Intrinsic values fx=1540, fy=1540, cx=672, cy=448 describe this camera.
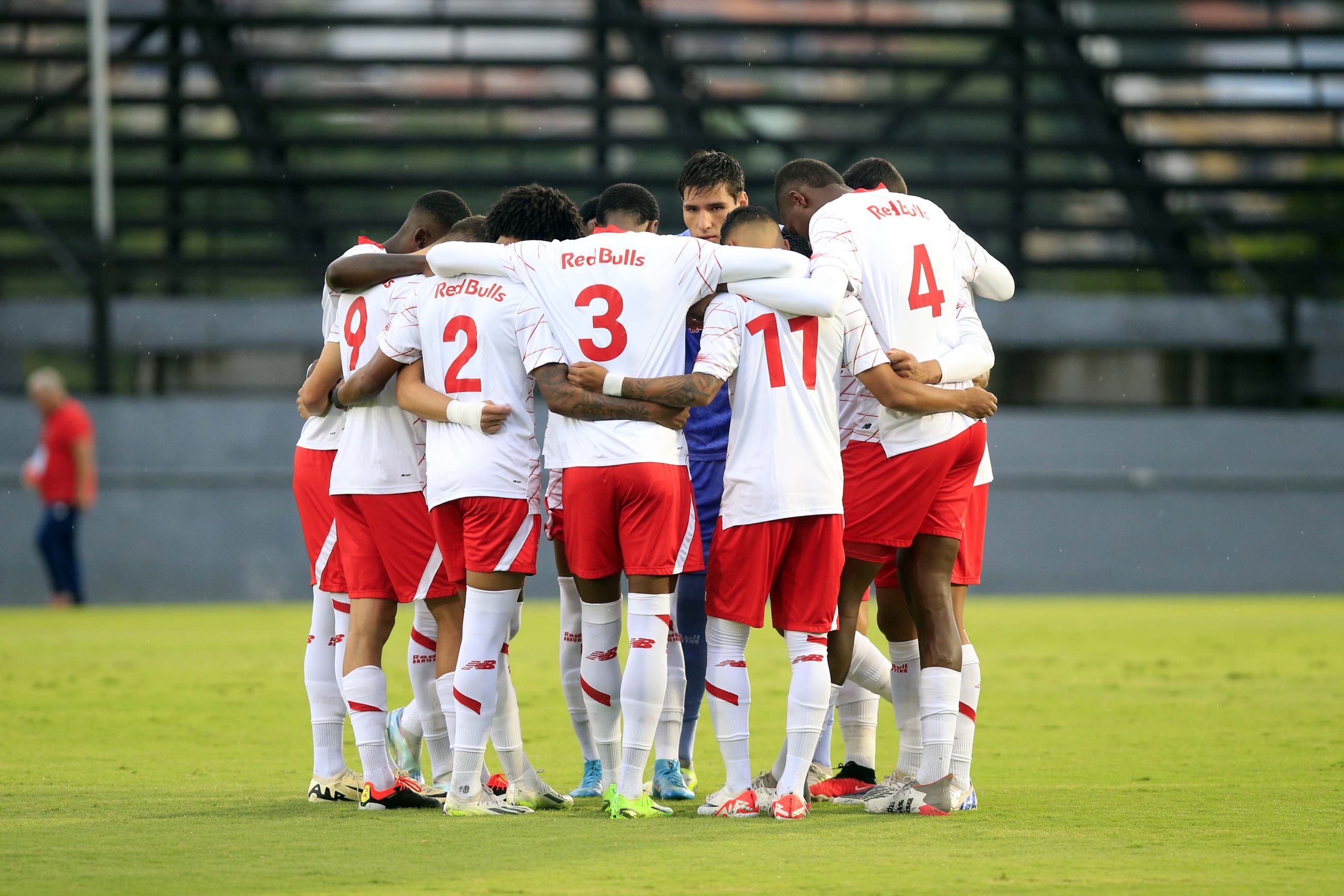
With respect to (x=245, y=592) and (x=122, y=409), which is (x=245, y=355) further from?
(x=245, y=592)

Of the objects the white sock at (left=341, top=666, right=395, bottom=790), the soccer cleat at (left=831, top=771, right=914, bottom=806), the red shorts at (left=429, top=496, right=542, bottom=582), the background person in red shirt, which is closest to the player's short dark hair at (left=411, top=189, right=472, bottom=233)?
the red shorts at (left=429, top=496, right=542, bottom=582)

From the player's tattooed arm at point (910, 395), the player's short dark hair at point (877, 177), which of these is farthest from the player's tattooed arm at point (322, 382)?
the player's short dark hair at point (877, 177)

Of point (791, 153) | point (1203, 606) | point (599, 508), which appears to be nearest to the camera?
point (599, 508)

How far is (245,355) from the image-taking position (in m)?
14.9

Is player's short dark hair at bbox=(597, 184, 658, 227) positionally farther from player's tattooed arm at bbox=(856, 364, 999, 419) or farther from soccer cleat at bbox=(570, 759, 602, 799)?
soccer cleat at bbox=(570, 759, 602, 799)

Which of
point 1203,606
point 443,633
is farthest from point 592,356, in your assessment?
point 1203,606

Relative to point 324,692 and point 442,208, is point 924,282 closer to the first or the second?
point 442,208

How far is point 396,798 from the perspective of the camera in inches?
194

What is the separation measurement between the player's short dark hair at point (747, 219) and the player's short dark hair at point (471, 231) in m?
0.80

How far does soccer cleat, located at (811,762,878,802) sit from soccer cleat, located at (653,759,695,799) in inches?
18.5

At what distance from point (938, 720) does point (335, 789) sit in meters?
1.98

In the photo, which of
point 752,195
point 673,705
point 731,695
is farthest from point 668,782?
point 752,195

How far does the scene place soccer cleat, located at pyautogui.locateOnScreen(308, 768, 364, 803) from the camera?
5.06 metres

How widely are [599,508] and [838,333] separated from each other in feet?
3.02
